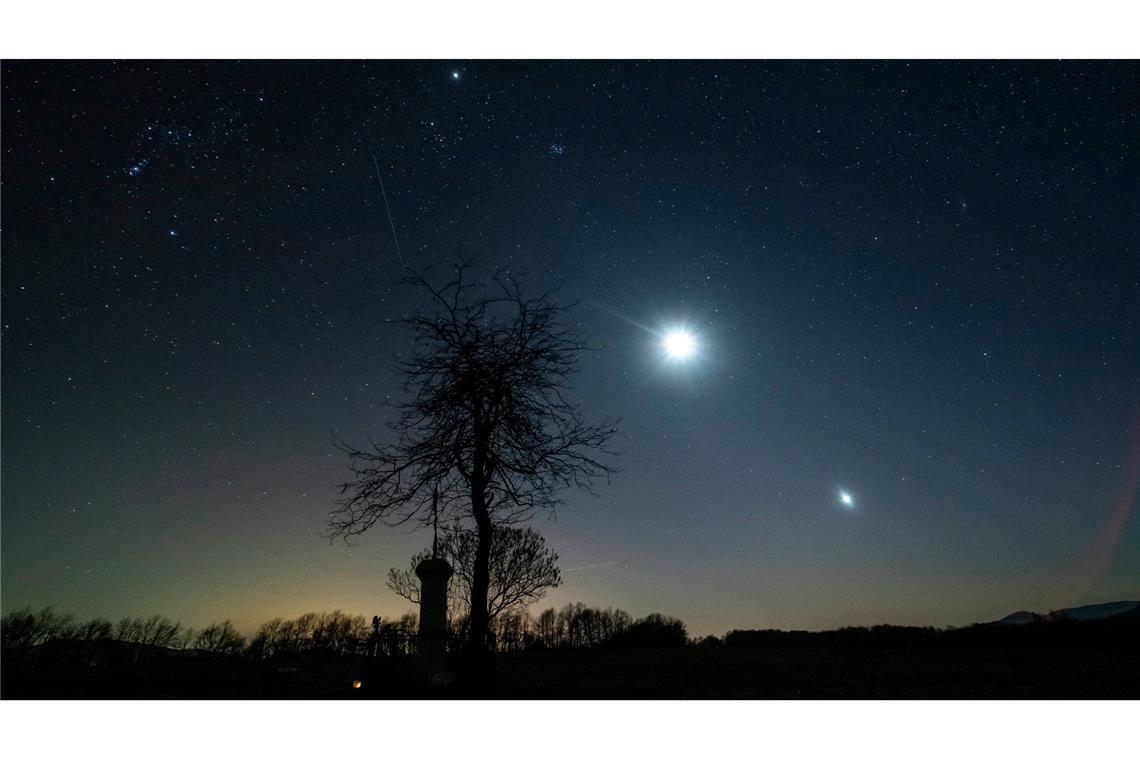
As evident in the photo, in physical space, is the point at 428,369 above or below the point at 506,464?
above

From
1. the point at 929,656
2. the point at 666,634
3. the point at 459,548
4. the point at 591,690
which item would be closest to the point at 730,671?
the point at 591,690

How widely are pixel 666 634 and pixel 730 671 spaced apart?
1827 centimetres

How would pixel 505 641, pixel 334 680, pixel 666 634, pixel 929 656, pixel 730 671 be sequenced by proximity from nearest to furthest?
pixel 334 680
pixel 730 671
pixel 929 656
pixel 505 641
pixel 666 634

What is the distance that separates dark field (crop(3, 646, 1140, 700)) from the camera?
9719mm

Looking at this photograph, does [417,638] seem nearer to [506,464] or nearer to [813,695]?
[506,464]

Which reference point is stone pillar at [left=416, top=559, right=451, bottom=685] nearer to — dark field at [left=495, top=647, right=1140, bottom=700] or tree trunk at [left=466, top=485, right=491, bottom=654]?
tree trunk at [left=466, top=485, right=491, bottom=654]

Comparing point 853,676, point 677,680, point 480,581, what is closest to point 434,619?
point 480,581

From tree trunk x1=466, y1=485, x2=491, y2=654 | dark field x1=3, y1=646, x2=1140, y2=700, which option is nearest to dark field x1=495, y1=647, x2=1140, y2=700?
dark field x1=3, y1=646, x2=1140, y2=700

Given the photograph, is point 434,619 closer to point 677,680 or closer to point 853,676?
point 677,680

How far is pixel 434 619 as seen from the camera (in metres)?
12.2

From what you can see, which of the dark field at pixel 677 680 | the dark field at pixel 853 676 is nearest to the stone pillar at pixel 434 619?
the dark field at pixel 677 680

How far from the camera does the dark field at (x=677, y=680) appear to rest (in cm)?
972

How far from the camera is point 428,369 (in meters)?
14.1

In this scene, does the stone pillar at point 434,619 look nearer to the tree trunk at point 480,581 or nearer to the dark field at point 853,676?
the tree trunk at point 480,581
